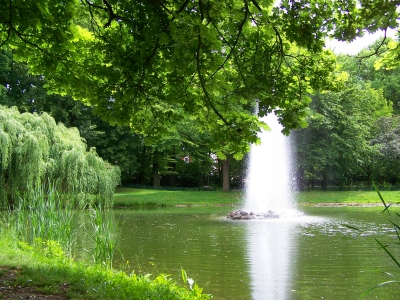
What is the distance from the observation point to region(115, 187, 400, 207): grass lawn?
25.9 metres

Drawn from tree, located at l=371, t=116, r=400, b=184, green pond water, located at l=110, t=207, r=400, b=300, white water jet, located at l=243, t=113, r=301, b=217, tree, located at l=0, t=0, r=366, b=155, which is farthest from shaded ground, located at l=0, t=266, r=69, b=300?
tree, located at l=371, t=116, r=400, b=184

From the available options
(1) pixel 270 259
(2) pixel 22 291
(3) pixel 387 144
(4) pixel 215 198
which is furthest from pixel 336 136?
(2) pixel 22 291

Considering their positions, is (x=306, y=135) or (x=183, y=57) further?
(x=306, y=135)

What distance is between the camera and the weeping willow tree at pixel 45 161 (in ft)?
46.6

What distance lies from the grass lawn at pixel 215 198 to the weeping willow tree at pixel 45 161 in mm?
5432

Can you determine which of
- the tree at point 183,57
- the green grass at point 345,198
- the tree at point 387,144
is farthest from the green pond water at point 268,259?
the tree at point 387,144

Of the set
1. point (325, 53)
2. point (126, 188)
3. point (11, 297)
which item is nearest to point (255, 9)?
point (325, 53)

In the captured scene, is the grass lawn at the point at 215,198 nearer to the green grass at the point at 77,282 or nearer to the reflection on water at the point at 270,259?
the reflection on water at the point at 270,259

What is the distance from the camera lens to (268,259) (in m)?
8.23

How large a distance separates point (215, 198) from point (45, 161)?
13709 mm

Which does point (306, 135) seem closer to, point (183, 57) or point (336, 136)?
point (336, 136)

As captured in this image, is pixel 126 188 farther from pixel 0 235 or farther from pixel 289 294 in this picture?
pixel 289 294

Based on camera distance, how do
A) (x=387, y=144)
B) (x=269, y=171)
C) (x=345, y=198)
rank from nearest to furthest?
(x=269, y=171), (x=345, y=198), (x=387, y=144)

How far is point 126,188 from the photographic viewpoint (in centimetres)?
3303
